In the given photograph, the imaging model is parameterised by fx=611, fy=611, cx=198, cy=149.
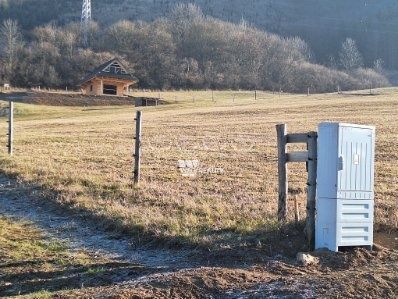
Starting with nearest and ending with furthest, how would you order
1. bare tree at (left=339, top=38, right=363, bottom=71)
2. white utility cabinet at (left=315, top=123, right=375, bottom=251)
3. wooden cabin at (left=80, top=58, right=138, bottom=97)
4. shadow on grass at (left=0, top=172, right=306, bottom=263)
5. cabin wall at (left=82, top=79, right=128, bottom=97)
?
white utility cabinet at (left=315, top=123, right=375, bottom=251) < shadow on grass at (left=0, top=172, right=306, bottom=263) < wooden cabin at (left=80, top=58, right=138, bottom=97) < cabin wall at (left=82, top=79, right=128, bottom=97) < bare tree at (left=339, top=38, right=363, bottom=71)

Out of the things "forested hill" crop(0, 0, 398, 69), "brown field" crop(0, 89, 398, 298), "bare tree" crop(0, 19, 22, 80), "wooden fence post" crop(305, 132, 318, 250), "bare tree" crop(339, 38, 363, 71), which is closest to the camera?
"brown field" crop(0, 89, 398, 298)

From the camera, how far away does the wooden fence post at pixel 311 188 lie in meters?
8.30

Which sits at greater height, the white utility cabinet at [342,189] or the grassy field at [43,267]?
the white utility cabinet at [342,189]

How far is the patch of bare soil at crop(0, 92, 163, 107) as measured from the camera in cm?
6438

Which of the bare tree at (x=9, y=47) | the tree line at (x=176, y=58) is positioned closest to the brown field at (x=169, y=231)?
the tree line at (x=176, y=58)

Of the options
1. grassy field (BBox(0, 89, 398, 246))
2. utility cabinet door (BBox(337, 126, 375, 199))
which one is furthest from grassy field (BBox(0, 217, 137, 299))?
utility cabinet door (BBox(337, 126, 375, 199))

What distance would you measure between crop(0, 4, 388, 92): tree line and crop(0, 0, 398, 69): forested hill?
26071 mm

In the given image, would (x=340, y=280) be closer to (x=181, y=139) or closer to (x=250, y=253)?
(x=250, y=253)

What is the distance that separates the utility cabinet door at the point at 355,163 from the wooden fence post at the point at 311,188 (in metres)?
0.53

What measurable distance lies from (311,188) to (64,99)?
197 ft

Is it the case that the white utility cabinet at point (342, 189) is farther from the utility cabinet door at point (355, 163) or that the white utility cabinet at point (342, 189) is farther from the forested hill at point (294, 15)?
the forested hill at point (294, 15)

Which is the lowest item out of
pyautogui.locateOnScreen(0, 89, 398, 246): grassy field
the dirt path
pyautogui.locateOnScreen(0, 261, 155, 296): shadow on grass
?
pyautogui.locateOnScreen(0, 261, 155, 296): shadow on grass

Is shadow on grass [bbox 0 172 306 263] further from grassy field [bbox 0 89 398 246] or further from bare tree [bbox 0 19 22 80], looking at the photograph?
bare tree [bbox 0 19 22 80]

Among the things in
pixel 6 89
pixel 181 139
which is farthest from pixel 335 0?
pixel 181 139
